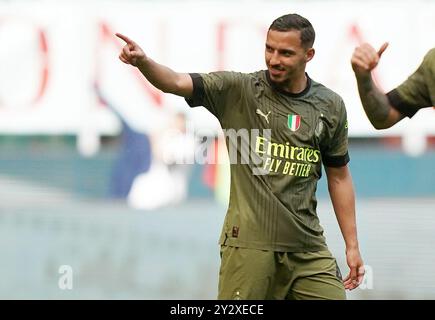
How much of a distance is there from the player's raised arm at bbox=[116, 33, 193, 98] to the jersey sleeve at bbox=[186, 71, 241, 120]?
1.8 inches

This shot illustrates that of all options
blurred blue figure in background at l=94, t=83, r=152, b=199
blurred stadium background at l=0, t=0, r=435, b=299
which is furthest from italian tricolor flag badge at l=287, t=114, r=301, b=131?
blurred blue figure in background at l=94, t=83, r=152, b=199

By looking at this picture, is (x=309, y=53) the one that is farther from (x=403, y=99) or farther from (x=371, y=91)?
(x=371, y=91)

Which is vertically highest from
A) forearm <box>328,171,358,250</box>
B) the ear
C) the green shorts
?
the ear

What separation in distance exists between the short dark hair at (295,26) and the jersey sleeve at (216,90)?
13.4 inches

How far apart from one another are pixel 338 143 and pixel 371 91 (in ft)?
4.16

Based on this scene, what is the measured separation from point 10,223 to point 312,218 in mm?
6950

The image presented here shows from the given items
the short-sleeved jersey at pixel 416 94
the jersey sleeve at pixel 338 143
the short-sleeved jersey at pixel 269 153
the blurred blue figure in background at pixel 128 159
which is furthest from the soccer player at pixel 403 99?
the blurred blue figure in background at pixel 128 159

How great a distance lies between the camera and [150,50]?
39.5ft

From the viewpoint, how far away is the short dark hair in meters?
5.68

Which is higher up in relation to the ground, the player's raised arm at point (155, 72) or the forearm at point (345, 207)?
the player's raised arm at point (155, 72)

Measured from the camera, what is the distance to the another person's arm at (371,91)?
175 inches

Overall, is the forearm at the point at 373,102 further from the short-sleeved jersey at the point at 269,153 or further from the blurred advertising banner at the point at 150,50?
the blurred advertising banner at the point at 150,50

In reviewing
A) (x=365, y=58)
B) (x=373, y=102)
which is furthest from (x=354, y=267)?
(x=365, y=58)

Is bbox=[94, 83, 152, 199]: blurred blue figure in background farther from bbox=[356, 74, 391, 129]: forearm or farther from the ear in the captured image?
bbox=[356, 74, 391, 129]: forearm
